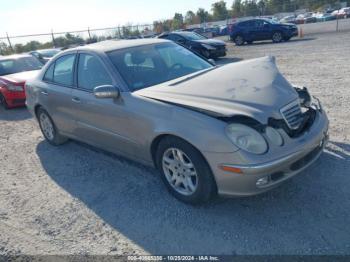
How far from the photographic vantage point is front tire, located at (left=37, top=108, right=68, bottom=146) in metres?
5.55

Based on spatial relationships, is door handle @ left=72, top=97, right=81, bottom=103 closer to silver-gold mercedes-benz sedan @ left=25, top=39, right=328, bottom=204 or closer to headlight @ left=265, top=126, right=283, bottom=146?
silver-gold mercedes-benz sedan @ left=25, top=39, right=328, bottom=204

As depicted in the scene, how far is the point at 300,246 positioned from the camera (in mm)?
2773

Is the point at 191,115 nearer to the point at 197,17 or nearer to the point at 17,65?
the point at 17,65

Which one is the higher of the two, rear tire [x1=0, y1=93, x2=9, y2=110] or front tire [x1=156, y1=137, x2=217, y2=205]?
front tire [x1=156, y1=137, x2=217, y2=205]

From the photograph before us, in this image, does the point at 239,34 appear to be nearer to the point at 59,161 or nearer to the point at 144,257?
the point at 59,161

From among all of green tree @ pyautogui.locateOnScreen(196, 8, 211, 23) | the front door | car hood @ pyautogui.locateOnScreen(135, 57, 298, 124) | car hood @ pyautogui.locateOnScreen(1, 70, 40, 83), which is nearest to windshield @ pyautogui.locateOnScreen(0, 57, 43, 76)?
car hood @ pyautogui.locateOnScreen(1, 70, 40, 83)

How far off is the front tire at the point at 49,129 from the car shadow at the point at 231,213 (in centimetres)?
126

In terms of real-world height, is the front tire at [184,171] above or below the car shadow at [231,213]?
above

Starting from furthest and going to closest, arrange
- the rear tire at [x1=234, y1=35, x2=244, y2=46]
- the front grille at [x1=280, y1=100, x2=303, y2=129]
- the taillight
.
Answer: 1. the rear tire at [x1=234, y1=35, x2=244, y2=46]
2. the taillight
3. the front grille at [x1=280, y1=100, x2=303, y2=129]

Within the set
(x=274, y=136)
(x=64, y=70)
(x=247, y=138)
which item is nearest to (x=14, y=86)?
(x=64, y=70)

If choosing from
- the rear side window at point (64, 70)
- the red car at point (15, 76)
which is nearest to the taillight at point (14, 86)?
the red car at point (15, 76)

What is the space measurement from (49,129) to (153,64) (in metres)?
2.43

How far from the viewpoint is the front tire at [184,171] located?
10.6 ft

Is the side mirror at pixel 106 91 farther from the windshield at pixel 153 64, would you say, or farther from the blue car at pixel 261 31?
the blue car at pixel 261 31
